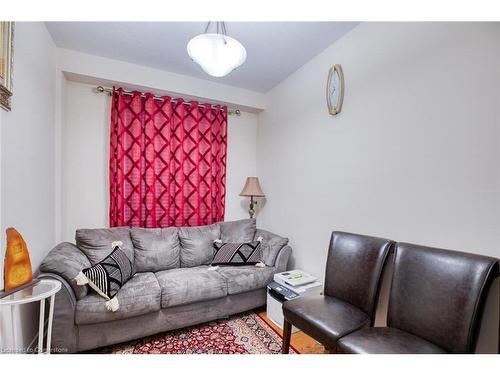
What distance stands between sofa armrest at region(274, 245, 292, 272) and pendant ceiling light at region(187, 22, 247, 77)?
1.77 meters

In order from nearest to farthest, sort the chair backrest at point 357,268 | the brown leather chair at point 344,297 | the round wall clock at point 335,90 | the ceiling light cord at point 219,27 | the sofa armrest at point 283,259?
the brown leather chair at point 344,297 → the chair backrest at point 357,268 → the ceiling light cord at point 219,27 → the round wall clock at point 335,90 → the sofa armrest at point 283,259

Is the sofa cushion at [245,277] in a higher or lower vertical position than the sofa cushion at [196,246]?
lower

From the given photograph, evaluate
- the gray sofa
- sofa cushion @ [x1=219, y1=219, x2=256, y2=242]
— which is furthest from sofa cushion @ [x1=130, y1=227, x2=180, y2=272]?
sofa cushion @ [x1=219, y1=219, x2=256, y2=242]

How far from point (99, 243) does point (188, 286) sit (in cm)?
92

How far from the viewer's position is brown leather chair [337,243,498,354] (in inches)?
39.5

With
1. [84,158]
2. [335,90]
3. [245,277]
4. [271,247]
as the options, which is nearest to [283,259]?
[271,247]

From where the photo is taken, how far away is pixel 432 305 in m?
1.13

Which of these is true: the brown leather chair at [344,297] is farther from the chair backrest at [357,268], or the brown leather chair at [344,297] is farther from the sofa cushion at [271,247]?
the sofa cushion at [271,247]

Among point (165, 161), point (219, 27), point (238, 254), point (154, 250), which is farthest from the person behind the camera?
point (165, 161)

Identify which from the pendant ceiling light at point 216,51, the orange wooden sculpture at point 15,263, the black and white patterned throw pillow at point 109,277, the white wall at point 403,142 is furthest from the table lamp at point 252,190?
the orange wooden sculpture at point 15,263

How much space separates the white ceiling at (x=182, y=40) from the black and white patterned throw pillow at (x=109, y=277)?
1905 millimetres

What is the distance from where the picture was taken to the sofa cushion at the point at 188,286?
6.14 feet

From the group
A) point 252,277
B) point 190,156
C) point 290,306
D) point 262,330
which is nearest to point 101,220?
point 190,156

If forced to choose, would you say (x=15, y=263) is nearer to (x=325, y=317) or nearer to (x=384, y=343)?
(x=325, y=317)
